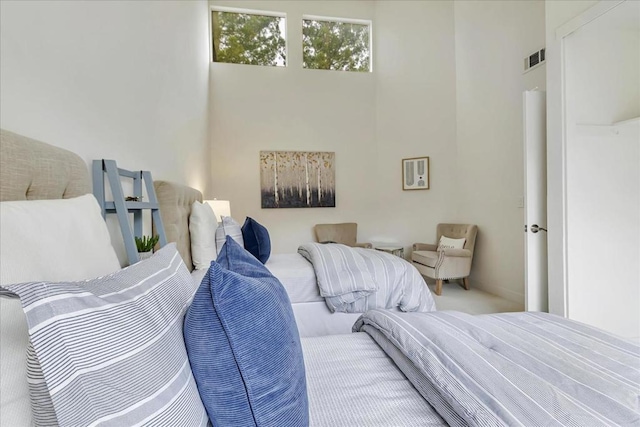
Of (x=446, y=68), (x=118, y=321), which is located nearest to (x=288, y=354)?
(x=118, y=321)

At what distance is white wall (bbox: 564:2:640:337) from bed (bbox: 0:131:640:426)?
1336mm

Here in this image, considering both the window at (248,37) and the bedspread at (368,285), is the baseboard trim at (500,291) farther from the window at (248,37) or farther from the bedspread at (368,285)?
the window at (248,37)

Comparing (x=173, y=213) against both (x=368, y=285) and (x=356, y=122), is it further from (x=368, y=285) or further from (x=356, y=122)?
(x=356, y=122)

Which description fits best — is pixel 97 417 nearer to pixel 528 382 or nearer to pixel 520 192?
pixel 528 382

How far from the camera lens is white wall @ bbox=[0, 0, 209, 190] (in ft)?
3.50

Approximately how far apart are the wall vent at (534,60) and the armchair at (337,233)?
2.90 metres

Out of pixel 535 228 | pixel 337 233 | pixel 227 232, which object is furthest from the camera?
pixel 337 233

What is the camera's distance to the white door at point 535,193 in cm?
235

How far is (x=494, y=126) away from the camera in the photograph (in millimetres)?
3646

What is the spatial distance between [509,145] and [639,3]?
175cm

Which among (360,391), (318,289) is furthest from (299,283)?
(360,391)

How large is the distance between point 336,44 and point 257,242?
3950mm

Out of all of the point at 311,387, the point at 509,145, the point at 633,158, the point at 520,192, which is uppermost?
the point at 509,145

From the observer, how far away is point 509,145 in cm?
343
